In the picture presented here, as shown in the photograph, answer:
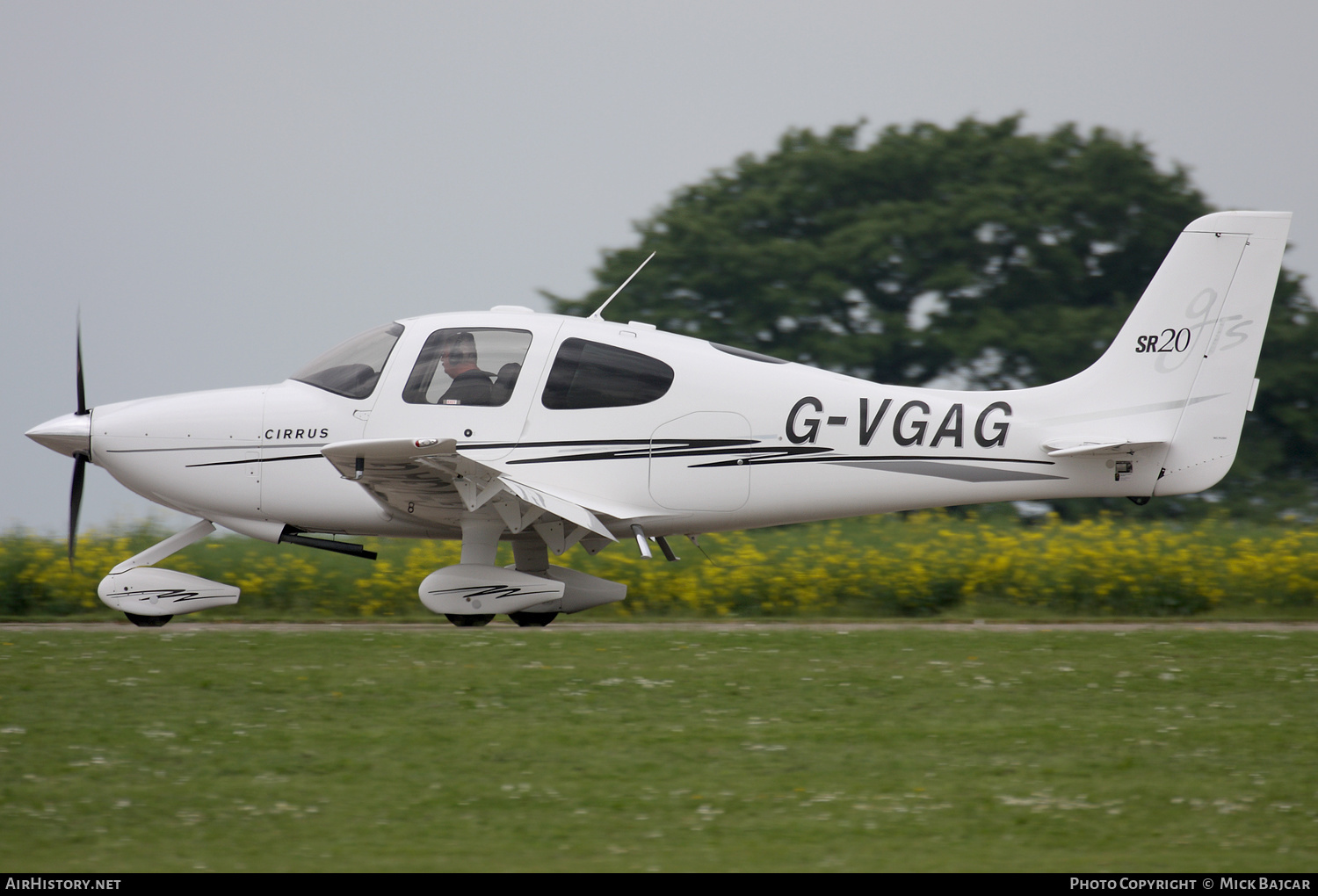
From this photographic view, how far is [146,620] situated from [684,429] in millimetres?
4483

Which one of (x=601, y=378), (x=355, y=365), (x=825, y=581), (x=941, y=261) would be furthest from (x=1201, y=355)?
(x=941, y=261)

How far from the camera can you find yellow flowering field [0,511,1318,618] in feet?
38.1

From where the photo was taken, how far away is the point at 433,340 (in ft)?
31.3

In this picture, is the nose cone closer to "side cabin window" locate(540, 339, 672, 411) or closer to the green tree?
"side cabin window" locate(540, 339, 672, 411)

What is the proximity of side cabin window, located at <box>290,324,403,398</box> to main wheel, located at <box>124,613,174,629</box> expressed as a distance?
2.17 metres

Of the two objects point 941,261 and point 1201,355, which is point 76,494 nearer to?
point 1201,355

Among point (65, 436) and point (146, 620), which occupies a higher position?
point (65, 436)

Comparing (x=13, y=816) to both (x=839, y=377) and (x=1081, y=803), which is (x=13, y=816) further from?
(x=839, y=377)

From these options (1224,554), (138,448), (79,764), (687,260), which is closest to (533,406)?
(138,448)

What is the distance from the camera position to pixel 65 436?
9.84 meters

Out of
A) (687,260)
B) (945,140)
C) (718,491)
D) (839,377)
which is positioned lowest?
(718,491)

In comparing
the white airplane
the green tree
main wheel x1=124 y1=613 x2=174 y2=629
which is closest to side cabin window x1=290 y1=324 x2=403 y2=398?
the white airplane

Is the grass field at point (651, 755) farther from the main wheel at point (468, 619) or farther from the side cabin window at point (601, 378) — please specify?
the side cabin window at point (601, 378)

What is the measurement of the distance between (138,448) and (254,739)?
4.46 metres
